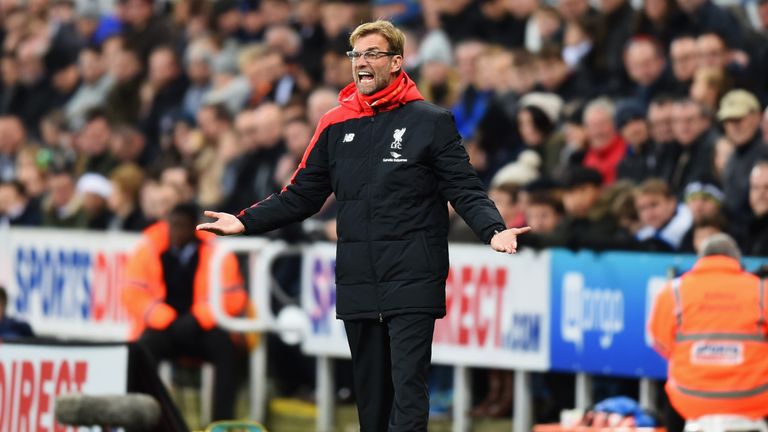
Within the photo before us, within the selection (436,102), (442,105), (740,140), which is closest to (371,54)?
(740,140)

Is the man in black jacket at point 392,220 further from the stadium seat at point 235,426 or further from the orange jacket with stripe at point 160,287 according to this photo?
the orange jacket with stripe at point 160,287

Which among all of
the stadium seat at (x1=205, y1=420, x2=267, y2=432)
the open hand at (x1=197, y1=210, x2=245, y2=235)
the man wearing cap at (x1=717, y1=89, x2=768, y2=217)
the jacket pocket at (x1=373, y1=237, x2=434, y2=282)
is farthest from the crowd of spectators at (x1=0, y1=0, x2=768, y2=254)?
the open hand at (x1=197, y1=210, x2=245, y2=235)

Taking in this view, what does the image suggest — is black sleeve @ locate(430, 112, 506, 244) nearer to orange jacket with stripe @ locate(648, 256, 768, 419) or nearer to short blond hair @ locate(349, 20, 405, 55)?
short blond hair @ locate(349, 20, 405, 55)

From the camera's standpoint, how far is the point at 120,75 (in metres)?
19.6

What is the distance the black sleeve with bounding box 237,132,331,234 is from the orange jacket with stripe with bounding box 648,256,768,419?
2.86 m

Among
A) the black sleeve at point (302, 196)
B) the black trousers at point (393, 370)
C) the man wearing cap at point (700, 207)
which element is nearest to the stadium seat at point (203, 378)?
the man wearing cap at point (700, 207)

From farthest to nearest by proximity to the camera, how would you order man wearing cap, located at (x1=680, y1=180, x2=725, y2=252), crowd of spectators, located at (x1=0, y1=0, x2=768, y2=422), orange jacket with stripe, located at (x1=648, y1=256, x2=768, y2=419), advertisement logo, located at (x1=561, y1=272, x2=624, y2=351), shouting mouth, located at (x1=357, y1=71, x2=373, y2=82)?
1. crowd of spectators, located at (x1=0, y1=0, x2=768, y2=422)
2. advertisement logo, located at (x1=561, y1=272, x2=624, y2=351)
3. man wearing cap, located at (x1=680, y1=180, x2=725, y2=252)
4. orange jacket with stripe, located at (x1=648, y1=256, x2=768, y2=419)
5. shouting mouth, located at (x1=357, y1=71, x2=373, y2=82)

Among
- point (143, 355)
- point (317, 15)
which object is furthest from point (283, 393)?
point (317, 15)

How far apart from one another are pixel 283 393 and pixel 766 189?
4356mm

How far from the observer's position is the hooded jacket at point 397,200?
764 centimetres

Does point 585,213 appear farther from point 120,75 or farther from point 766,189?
point 120,75

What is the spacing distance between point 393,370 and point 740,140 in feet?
16.9

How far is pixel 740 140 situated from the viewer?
12.0m

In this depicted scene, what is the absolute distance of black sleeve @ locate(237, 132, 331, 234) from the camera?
7.94 metres
